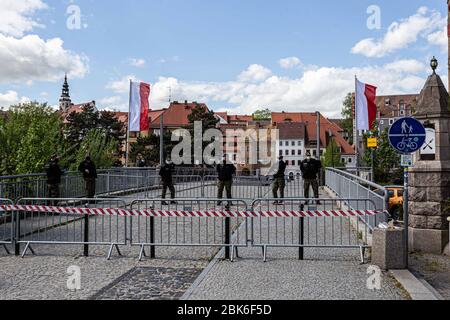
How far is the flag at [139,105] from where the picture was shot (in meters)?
24.9

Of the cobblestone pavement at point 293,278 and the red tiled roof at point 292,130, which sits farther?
the red tiled roof at point 292,130

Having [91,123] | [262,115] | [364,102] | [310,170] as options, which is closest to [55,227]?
[310,170]

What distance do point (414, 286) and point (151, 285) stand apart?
142 inches

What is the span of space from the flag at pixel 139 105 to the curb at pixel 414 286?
19.3 metres

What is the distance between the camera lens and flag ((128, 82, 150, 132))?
24.9 meters

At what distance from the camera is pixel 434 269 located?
7.98 metres

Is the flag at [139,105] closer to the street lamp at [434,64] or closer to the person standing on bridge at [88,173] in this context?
the person standing on bridge at [88,173]

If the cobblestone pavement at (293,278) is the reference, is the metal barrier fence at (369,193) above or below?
above

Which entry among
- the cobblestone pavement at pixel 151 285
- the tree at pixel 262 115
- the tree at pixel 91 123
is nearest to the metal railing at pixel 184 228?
the cobblestone pavement at pixel 151 285

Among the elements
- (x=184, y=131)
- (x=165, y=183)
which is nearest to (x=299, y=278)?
(x=165, y=183)

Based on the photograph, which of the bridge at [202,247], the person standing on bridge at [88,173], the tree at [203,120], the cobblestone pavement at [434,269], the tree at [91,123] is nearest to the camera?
the bridge at [202,247]

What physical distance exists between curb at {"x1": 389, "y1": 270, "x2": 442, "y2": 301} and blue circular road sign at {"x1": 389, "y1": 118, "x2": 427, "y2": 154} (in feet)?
7.16

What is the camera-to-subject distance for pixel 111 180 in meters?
21.4
